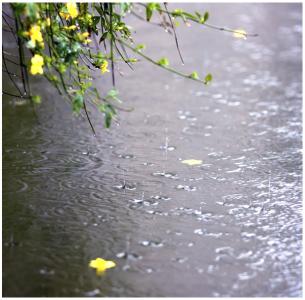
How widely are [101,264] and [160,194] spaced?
2.74ft

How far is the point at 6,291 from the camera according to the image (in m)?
2.34

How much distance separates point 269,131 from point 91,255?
90.1 inches

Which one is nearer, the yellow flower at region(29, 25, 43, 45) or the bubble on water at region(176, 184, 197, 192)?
the yellow flower at region(29, 25, 43, 45)

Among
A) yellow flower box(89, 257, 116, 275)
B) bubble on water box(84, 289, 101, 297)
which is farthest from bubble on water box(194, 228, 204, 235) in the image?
bubble on water box(84, 289, 101, 297)

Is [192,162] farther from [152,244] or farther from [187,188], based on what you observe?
[152,244]

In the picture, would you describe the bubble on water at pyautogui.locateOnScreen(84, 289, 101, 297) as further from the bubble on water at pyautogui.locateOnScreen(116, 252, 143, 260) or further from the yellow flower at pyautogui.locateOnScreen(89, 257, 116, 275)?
the bubble on water at pyautogui.locateOnScreen(116, 252, 143, 260)

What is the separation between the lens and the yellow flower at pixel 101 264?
2500 millimetres

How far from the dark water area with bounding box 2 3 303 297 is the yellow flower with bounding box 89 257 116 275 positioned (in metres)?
0.03

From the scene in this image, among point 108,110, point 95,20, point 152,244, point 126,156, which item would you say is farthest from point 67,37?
point 126,156

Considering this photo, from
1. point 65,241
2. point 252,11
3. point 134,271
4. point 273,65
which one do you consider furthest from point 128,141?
point 252,11

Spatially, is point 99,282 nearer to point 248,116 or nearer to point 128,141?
point 128,141

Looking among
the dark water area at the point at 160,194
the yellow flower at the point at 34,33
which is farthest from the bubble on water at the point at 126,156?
the yellow flower at the point at 34,33

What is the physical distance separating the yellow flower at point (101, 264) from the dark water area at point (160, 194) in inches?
1.3

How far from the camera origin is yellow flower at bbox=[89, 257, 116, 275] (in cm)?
250
